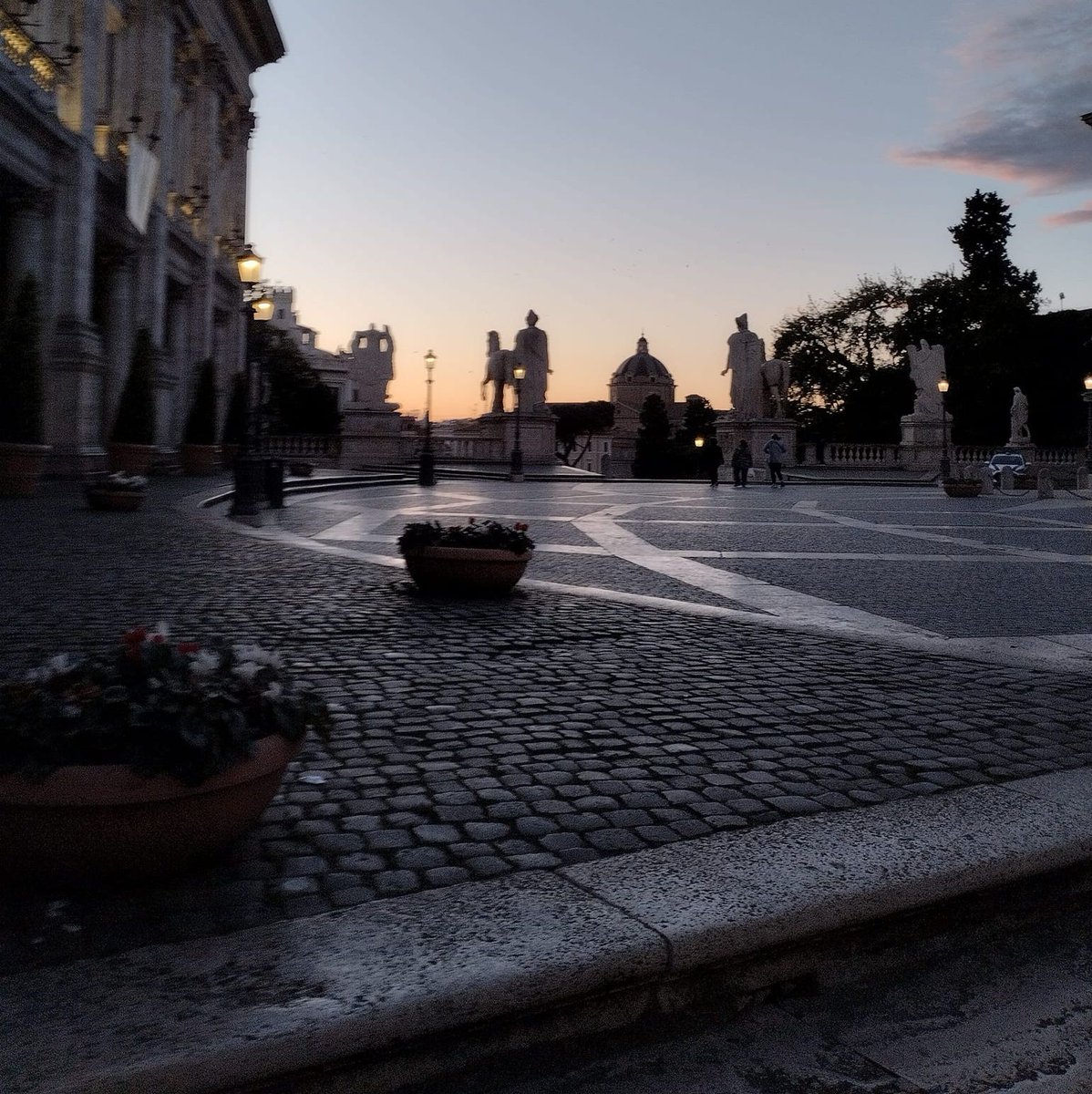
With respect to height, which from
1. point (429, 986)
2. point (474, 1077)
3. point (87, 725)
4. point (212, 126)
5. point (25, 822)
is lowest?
point (474, 1077)

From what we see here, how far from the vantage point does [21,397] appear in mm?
16625

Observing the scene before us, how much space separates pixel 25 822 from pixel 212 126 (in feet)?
114

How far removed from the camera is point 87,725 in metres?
2.88

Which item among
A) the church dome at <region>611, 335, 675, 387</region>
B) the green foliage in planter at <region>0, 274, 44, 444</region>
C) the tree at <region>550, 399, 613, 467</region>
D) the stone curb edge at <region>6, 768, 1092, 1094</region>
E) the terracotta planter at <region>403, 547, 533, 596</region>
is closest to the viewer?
the stone curb edge at <region>6, 768, 1092, 1094</region>

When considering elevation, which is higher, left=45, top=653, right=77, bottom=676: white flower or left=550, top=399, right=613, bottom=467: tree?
left=550, top=399, right=613, bottom=467: tree

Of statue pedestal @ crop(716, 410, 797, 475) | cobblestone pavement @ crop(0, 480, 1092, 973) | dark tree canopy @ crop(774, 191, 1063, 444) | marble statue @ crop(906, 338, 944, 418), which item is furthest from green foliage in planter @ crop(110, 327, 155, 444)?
dark tree canopy @ crop(774, 191, 1063, 444)

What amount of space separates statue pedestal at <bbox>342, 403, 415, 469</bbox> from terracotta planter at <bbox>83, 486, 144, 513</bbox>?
23.6 m

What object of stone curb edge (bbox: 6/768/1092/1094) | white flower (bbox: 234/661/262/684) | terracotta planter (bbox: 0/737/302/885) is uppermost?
white flower (bbox: 234/661/262/684)

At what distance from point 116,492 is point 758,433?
107 feet

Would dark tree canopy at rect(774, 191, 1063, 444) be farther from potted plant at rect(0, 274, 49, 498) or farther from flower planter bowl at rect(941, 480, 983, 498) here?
potted plant at rect(0, 274, 49, 498)

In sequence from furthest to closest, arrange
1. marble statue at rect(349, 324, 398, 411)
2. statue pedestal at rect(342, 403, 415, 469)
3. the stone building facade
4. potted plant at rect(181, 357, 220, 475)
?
statue pedestal at rect(342, 403, 415, 469) < marble statue at rect(349, 324, 398, 411) < potted plant at rect(181, 357, 220, 475) < the stone building facade

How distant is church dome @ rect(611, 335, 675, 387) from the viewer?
171 metres

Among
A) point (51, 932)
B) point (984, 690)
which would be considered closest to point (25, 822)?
point (51, 932)

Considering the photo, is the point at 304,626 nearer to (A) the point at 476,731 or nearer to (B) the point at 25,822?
(A) the point at 476,731
